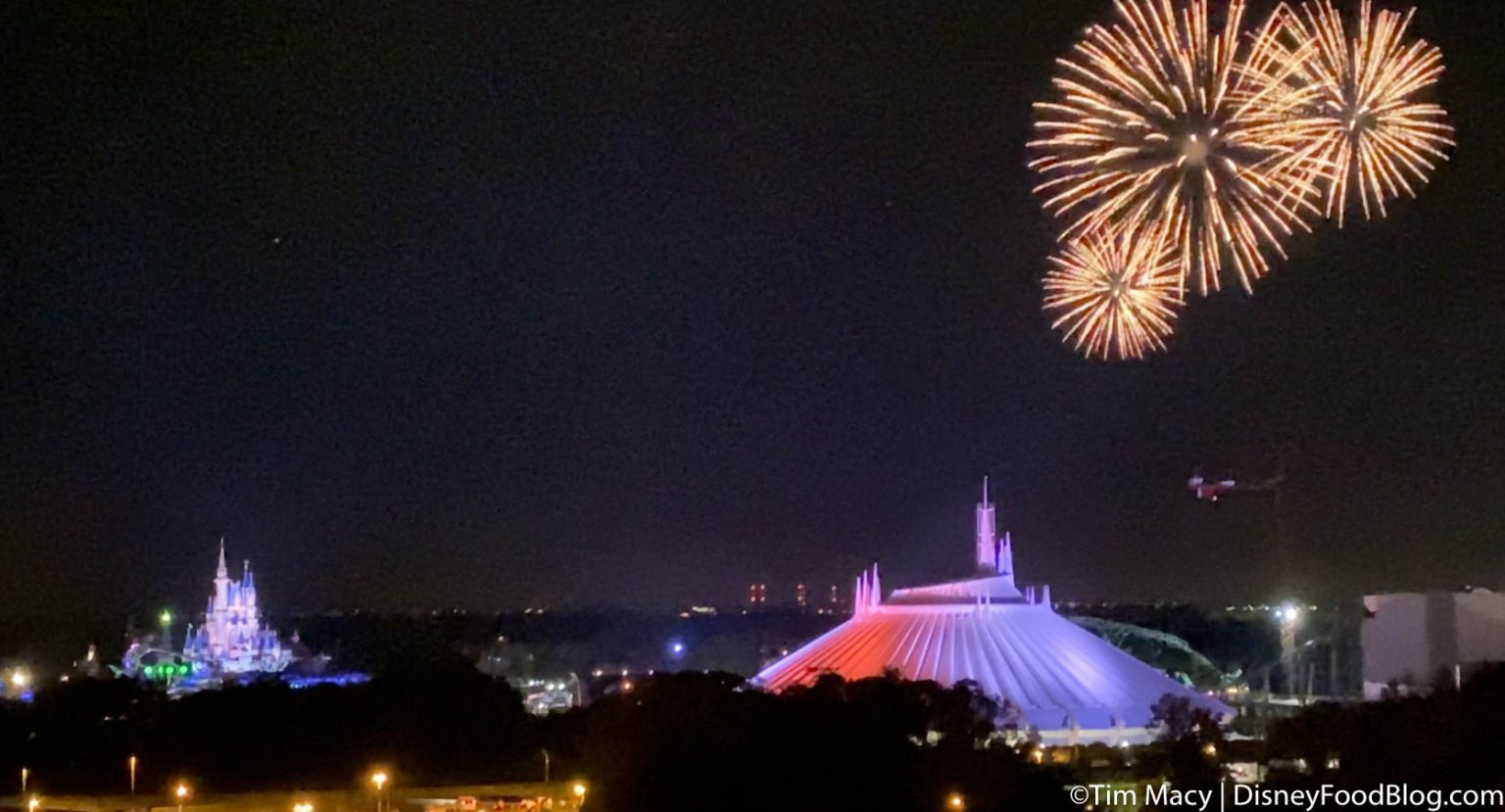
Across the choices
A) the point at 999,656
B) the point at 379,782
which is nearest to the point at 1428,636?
the point at 999,656

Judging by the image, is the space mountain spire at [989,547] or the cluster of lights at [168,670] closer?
the space mountain spire at [989,547]

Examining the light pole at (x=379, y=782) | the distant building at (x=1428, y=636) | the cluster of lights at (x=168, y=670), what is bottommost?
the cluster of lights at (x=168, y=670)

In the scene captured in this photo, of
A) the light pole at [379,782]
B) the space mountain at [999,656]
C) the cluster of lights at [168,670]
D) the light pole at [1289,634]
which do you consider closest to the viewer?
the light pole at [379,782]

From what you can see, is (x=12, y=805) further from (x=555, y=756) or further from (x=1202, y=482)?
(x=1202, y=482)

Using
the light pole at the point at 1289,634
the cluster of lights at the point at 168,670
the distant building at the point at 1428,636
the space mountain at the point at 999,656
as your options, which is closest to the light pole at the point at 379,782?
the space mountain at the point at 999,656

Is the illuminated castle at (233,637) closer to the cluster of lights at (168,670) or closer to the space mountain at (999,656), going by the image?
the cluster of lights at (168,670)

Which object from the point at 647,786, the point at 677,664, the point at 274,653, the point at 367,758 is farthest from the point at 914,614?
the point at 274,653

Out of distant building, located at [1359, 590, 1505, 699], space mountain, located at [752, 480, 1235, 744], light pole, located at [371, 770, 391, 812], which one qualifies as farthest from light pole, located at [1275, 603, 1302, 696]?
light pole, located at [371, 770, 391, 812]

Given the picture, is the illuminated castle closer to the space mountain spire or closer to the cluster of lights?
the cluster of lights

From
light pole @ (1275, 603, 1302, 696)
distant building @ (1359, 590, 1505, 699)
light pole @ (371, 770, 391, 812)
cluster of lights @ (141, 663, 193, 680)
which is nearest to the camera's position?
light pole @ (371, 770, 391, 812)
